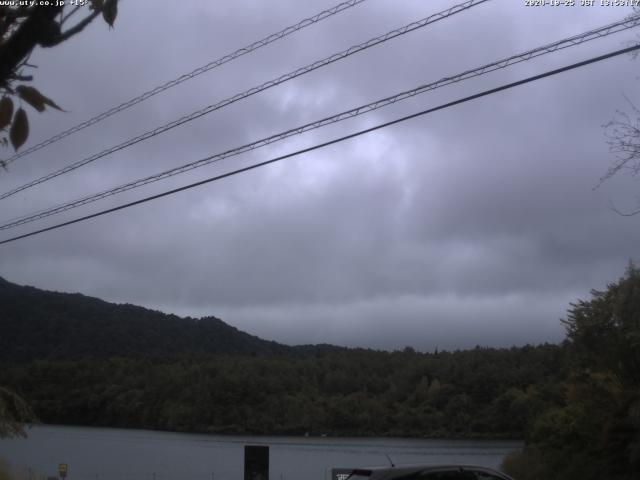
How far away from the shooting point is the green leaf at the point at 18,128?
3.64 meters

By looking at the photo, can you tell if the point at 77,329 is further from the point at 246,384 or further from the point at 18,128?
the point at 18,128

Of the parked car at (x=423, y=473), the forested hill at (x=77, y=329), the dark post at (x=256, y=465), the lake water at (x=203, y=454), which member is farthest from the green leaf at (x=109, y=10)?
the forested hill at (x=77, y=329)

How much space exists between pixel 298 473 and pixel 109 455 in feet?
38.1

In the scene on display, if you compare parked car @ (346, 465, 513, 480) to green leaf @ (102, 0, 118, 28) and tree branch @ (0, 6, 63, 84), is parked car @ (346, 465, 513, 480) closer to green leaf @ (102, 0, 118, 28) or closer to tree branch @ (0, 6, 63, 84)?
green leaf @ (102, 0, 118, 28)

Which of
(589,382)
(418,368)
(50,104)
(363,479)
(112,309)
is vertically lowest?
(363,479)

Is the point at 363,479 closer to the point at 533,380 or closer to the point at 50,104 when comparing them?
the point at 50,104

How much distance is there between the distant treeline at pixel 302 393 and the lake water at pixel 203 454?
10.1ft

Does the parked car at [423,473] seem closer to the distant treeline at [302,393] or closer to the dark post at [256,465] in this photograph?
the dark post at [256,465]

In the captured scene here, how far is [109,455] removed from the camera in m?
36.9

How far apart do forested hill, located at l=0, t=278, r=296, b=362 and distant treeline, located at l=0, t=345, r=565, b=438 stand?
60.7 inches

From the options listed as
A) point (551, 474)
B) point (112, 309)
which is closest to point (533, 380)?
point (551, 474)

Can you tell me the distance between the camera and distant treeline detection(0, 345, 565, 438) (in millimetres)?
43312

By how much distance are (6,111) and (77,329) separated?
158 ft

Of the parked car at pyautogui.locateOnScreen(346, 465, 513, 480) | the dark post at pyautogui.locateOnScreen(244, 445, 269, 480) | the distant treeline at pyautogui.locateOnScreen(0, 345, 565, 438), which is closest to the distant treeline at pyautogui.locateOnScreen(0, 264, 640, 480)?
the distant treeline at pyautogui.locateOnScreen(0, 345, 565, 438)
